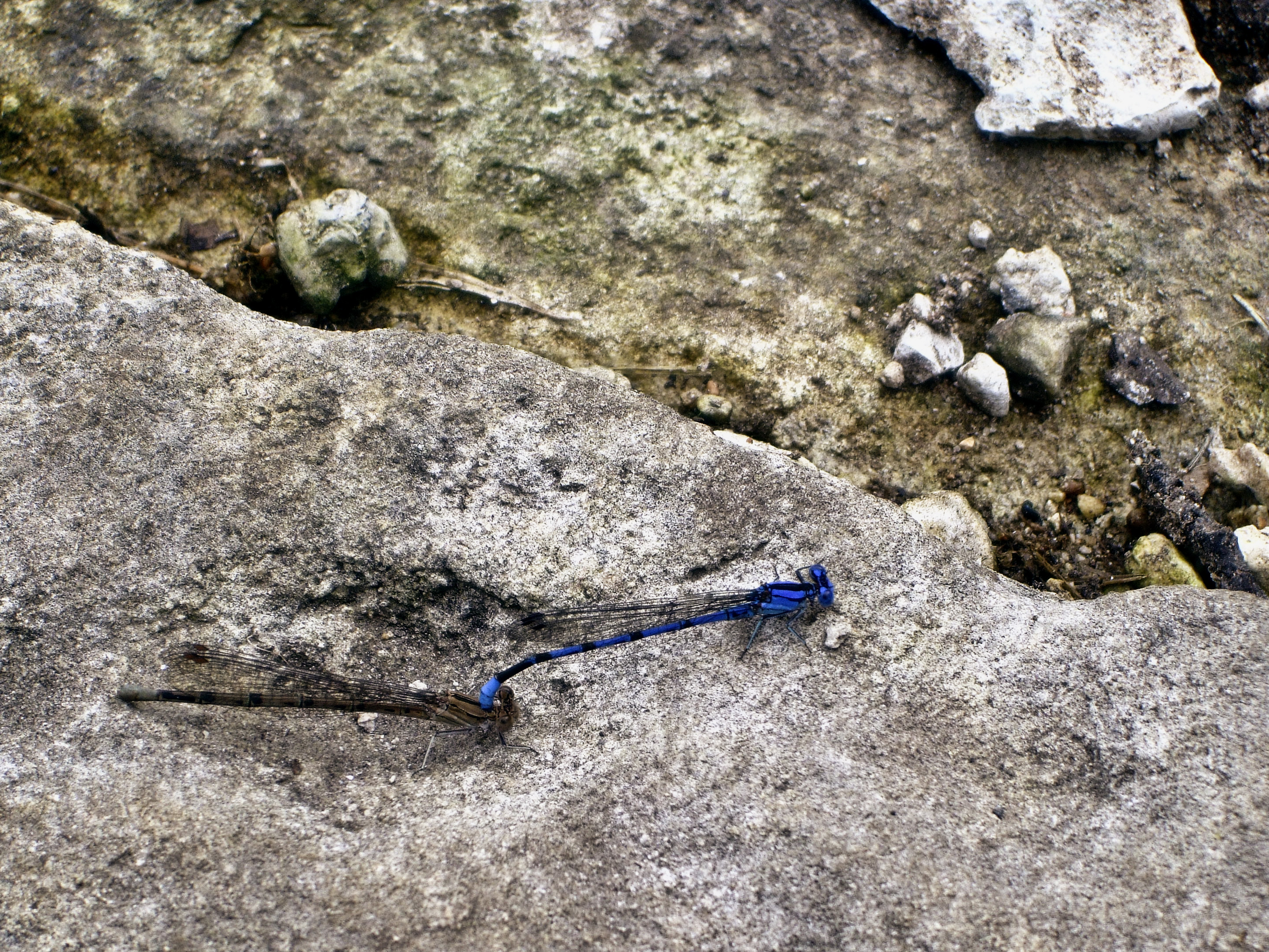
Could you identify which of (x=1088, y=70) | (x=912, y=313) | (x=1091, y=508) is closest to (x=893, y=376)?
(x=912, y=313)

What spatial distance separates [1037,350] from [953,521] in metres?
0.82

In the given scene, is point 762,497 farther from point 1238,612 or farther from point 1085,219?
point 1085,219

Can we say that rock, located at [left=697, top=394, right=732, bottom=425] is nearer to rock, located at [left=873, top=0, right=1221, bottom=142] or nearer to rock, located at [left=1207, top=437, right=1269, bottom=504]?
rock, located at [left=873, top=0, right=1221, bottom=142]

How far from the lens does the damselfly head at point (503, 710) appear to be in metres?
2.33

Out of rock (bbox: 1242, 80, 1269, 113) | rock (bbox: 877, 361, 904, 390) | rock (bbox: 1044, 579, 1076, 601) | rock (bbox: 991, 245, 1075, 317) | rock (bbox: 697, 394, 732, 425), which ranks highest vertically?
rock (bbox: 1242, 80, 1269, 113)

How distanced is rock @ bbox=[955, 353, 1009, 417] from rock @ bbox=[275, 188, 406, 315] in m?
2.25

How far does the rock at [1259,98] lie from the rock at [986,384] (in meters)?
1.79

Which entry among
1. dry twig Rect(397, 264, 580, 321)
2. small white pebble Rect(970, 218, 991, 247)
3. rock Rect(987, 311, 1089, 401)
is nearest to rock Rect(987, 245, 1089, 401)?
rock Rect(987, 311, 1089, 401)

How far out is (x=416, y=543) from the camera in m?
2.56

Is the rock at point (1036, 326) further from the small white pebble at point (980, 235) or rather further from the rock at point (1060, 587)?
the rock at point (1060, 587)

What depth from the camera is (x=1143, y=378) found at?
11.4ft

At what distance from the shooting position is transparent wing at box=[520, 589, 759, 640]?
2.47 m

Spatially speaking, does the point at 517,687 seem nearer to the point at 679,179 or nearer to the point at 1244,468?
the point at 679,179

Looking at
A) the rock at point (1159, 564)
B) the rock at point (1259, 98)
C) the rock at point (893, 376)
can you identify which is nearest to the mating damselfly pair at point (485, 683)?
the rock at point (893, 376)
